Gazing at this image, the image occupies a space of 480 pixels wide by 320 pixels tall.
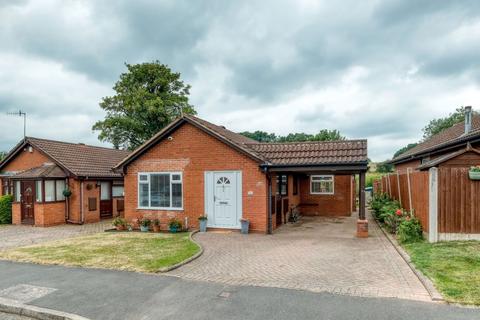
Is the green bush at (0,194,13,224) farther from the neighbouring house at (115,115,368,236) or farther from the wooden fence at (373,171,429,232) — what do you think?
the wooden fence at (373,171,429,232)

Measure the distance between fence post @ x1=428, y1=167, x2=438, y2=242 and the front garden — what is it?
29 cm

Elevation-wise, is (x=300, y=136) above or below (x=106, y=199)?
above

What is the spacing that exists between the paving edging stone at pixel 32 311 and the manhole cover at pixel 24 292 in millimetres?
177

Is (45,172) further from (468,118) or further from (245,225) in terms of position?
(468,118)

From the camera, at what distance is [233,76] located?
61.0ft

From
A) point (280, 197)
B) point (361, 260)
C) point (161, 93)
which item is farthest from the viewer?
point (161, 93)

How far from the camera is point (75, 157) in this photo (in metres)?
19.3

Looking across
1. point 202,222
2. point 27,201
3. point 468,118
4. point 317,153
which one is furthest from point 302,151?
point 27,201

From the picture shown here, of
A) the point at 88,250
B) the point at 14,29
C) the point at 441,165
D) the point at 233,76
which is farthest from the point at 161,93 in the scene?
the point at 441,165

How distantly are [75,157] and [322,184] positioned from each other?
47.8ft

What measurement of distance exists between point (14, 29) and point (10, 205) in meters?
10.9

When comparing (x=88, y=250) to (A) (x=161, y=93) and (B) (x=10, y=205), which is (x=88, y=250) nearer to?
(B) (x=10, y=205)

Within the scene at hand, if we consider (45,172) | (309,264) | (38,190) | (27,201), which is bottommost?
(309,264)

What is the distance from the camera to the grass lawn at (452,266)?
560 cm
